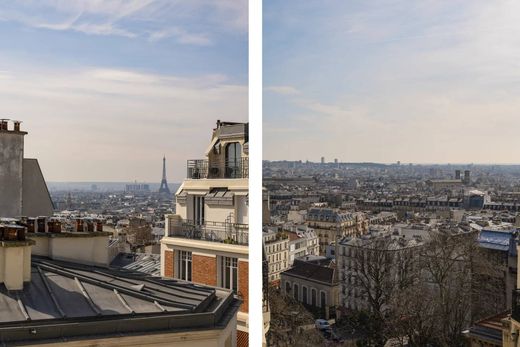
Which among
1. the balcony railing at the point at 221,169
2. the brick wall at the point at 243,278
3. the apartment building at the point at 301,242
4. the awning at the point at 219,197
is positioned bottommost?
the brick wall at the point at 243,278

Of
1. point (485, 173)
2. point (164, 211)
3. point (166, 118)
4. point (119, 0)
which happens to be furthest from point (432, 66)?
point (164, 211)

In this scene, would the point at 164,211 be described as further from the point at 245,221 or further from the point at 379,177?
the point at 379,177

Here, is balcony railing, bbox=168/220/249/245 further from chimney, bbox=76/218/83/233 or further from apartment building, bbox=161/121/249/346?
chimney, bbox=76/218/83/233

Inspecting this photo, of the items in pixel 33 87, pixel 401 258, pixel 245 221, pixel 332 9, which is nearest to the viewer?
pixel 401 258

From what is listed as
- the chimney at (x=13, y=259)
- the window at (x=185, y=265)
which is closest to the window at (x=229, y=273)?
the window at (x=185, y=265)

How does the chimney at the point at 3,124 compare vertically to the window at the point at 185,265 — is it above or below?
above

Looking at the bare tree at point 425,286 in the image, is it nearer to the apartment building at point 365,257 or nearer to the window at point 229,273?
the apartment building at point 365,257

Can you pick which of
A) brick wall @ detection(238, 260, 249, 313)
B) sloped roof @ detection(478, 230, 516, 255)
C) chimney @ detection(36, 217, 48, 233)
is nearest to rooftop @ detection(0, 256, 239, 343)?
chimney @ detection(36, 217, 48, 233)
